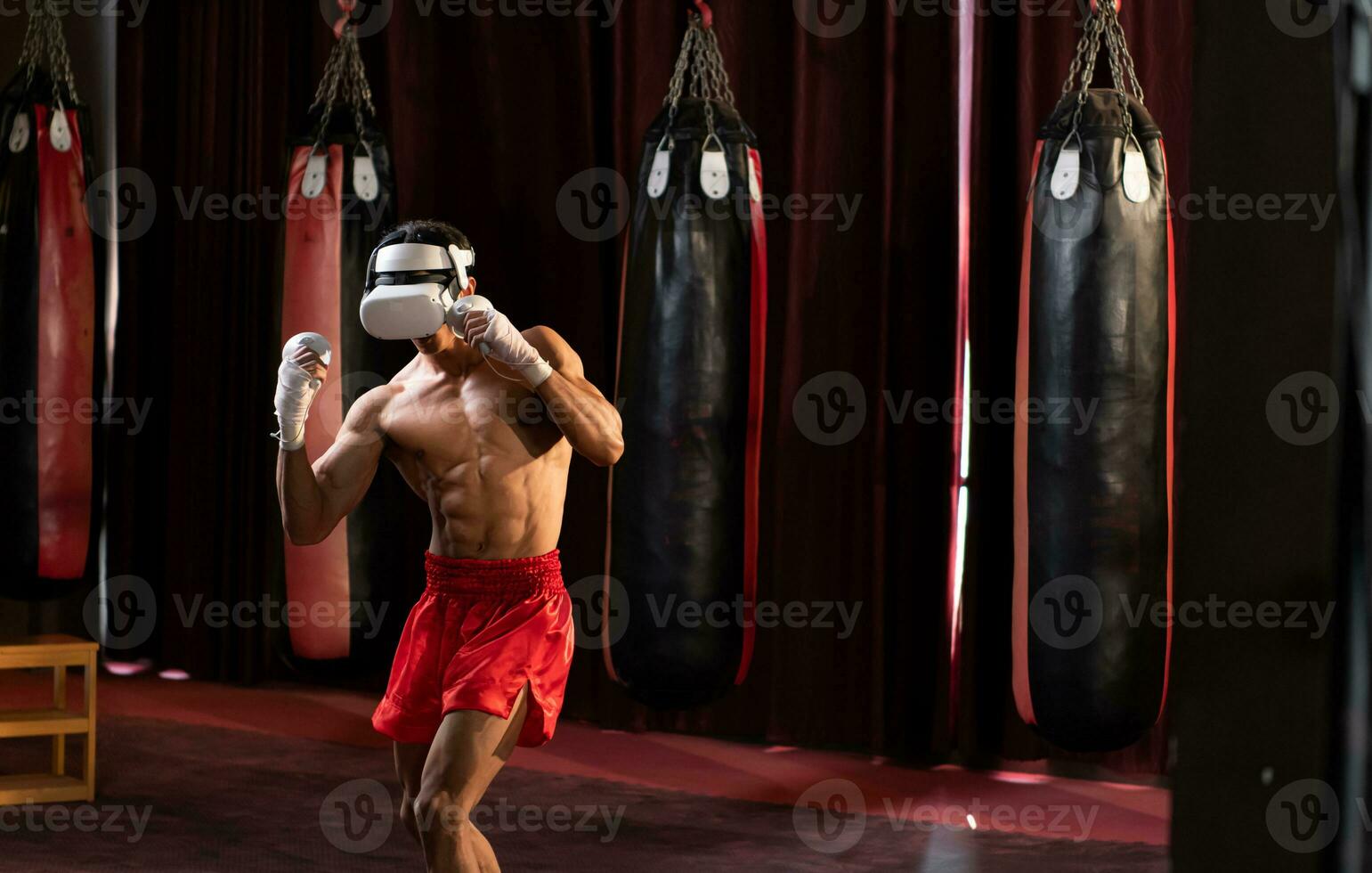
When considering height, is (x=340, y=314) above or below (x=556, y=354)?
above

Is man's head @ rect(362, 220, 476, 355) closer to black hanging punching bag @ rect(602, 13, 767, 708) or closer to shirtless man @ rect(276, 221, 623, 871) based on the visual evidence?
shirtless man @ rect(276, 221, 623, 871)

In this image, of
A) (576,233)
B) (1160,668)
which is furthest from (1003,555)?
(576,233)

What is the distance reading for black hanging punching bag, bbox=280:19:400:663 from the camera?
3854 millimetres

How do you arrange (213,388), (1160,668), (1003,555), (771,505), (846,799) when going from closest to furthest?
(1160,668), (846,799), (1003,555), (771,505), (213,388)

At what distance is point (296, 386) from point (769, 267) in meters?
2.42

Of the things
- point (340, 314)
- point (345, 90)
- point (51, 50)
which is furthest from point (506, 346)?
point (51, 50)

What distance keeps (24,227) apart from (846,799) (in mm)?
2935

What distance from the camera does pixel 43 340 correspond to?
421 cm

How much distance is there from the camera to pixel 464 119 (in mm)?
5102

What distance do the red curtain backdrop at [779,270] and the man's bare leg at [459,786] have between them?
1.63 metres

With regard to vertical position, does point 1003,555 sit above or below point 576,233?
below

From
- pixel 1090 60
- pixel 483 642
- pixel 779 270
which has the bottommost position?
pixel 483 642

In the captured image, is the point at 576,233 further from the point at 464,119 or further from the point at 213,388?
the point at 213,388

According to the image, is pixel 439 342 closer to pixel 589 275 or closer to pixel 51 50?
pixel 589 275
